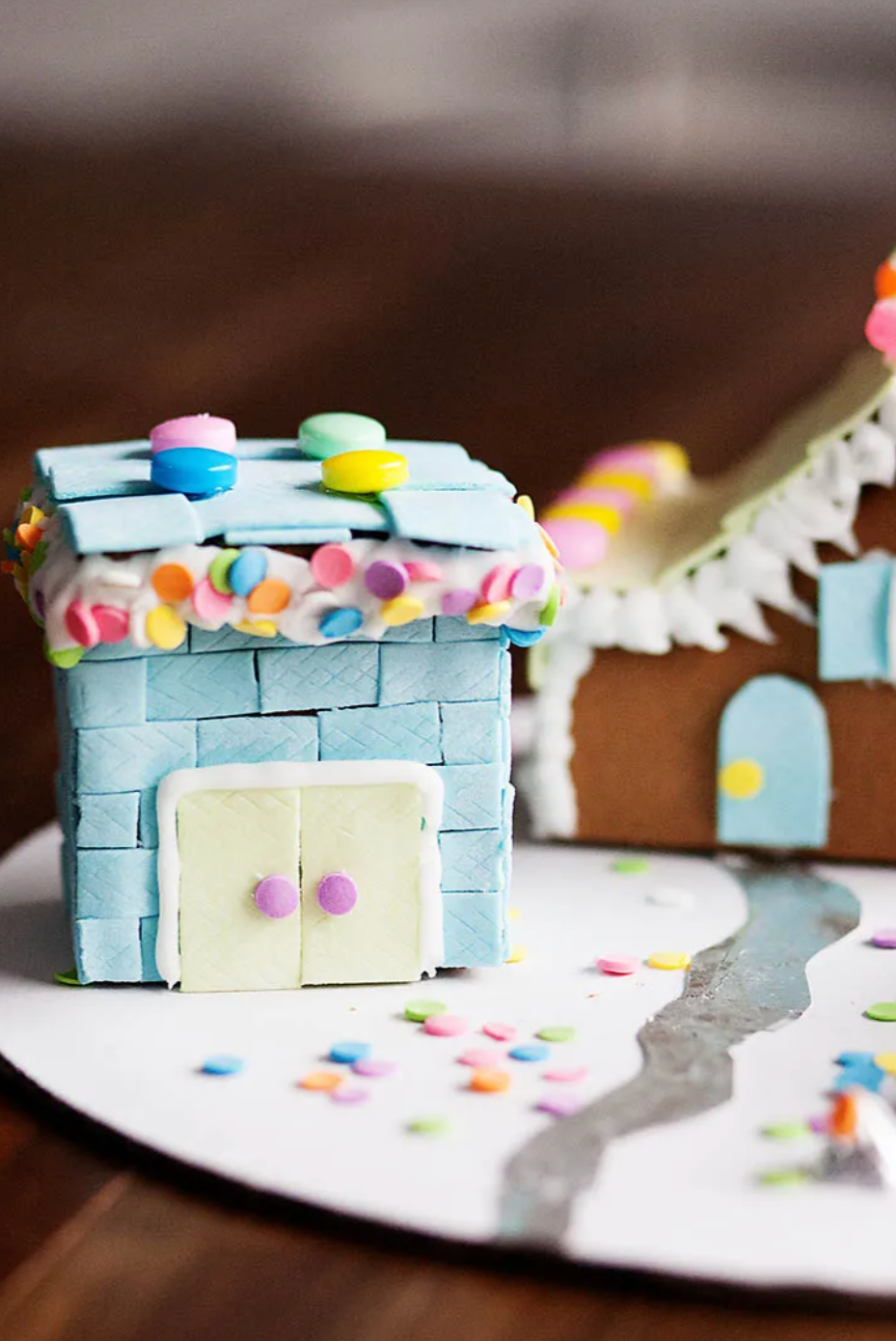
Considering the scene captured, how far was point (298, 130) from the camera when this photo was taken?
8.46ft

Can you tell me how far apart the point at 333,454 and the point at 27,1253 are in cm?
59

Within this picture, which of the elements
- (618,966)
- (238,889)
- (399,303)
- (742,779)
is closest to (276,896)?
(238,889)

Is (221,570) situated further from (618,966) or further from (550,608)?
(618,966)

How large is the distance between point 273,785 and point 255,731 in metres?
0.04

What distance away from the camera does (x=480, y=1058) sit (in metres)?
1.15

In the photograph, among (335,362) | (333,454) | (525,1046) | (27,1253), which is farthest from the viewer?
(335,362)

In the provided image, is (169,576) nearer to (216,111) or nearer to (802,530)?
(802,530)

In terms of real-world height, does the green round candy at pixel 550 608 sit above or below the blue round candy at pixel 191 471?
below

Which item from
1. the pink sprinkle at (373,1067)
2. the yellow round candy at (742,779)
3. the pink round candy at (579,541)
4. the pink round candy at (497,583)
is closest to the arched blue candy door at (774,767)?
the yellow round candy at (742,779)

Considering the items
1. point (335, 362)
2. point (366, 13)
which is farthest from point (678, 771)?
point (366, 13)

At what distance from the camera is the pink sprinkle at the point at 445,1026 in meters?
1.19

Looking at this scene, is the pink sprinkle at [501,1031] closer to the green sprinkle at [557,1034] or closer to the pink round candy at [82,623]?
the green sprinkle at [557,1034]

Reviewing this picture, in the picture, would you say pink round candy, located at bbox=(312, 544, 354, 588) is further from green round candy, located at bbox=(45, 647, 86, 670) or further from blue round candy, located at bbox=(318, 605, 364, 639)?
green round candy, located at bbox=(45, 647, 86, 670)

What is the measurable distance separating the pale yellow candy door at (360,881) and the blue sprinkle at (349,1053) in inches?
3.9
